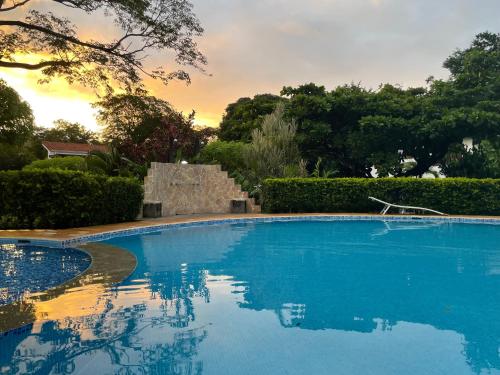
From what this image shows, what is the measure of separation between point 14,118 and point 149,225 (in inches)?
1245

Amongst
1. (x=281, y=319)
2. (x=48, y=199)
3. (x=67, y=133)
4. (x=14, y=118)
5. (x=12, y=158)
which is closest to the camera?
(x=281, y=319)

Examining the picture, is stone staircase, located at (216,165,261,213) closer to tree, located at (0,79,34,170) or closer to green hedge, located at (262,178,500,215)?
green hedge, located at (262,178,500,215)

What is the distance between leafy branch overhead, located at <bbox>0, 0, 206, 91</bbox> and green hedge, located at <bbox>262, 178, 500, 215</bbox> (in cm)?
1074

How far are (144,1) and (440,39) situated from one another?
679 inches

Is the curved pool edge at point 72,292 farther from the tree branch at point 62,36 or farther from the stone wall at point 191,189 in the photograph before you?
the stone wall at point 191,189

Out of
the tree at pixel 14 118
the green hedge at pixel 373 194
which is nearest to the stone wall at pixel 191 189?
the green hedge at pixel 373 194

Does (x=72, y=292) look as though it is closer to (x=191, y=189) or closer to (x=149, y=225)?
(x=149, y=225)

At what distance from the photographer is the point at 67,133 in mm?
67875

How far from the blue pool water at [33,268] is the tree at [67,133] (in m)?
61.7

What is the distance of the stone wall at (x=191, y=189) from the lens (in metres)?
17.4

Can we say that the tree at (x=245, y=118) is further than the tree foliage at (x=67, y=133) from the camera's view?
No

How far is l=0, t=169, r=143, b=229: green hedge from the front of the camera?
40.8ft

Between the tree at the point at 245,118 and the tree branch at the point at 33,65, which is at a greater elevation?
the tree at the point at 245,118

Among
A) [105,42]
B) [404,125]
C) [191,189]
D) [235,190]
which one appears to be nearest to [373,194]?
[404,125]
